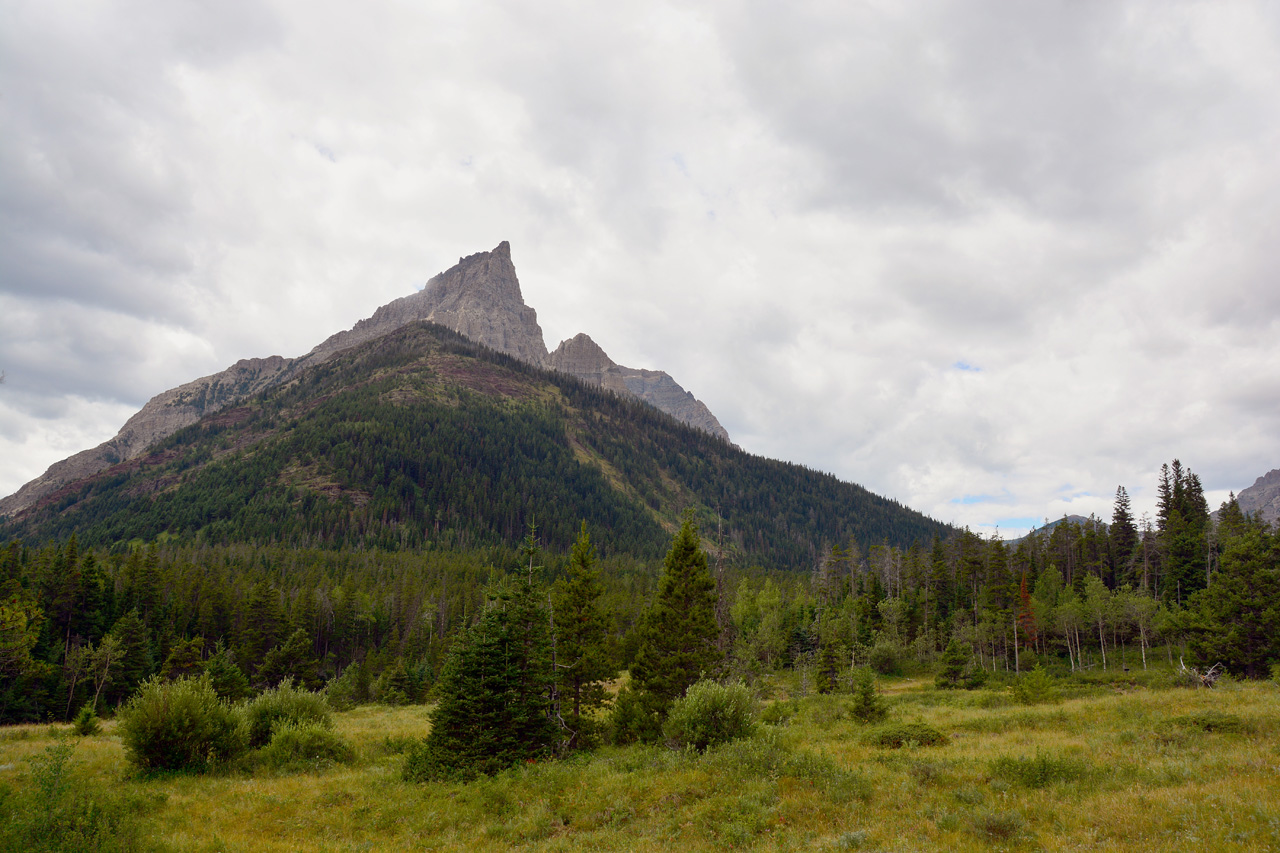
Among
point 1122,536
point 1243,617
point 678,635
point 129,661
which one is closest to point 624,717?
point 678,635

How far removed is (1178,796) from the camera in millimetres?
13016

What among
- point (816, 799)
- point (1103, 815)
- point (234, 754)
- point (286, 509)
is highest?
point (286, 509)

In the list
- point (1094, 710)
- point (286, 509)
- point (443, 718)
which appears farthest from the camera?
point (286, 509)

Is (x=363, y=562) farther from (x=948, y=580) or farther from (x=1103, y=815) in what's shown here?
(x=1103, y=815)

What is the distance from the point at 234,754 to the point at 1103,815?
30196 mm

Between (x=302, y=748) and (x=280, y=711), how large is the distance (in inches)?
117

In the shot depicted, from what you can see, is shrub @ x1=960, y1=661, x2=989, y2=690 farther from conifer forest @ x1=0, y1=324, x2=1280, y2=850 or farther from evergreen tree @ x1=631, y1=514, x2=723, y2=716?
evergreen tree @ x1=631, y1=514, x2=723, y2=716

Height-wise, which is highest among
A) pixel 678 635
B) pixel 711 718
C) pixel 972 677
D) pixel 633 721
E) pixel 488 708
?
pixel 678 635

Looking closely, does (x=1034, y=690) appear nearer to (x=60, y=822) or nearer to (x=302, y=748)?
(x=302, y=748)

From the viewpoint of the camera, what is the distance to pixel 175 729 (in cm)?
2122

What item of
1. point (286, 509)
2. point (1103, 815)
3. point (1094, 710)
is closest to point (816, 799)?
point (1103, 815)

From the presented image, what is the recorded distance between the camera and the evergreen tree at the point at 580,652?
26.0 m

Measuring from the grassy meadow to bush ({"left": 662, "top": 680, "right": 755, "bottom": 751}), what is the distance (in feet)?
3.22

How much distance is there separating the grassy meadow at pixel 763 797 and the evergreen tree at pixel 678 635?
3.77 metres
